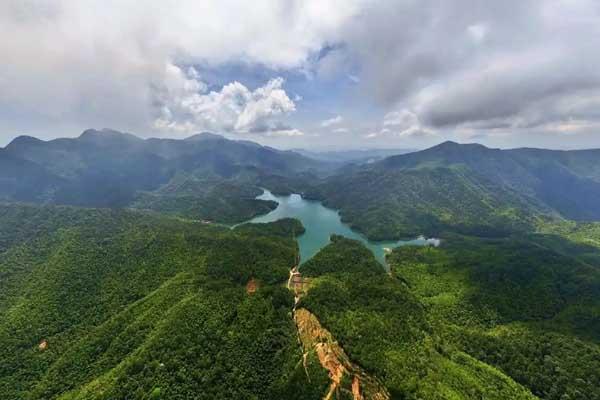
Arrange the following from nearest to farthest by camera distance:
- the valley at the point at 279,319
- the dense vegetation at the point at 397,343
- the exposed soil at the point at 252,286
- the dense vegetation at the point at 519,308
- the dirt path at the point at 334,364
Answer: the dirt path at the point at 334,364, the dense vegetation at the point at 397,343, the valley at the point at 279,319, the dense vegetation at the point at 519,308, the exposed soil at the point at 252,286

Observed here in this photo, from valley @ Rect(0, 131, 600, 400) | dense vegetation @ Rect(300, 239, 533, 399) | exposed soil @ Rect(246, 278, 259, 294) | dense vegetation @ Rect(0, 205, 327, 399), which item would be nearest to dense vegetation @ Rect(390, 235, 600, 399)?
valley @ Rect(0, 131, 600, 400)

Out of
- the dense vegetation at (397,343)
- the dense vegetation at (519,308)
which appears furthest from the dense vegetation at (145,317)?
the dense vegetation at (519,308)

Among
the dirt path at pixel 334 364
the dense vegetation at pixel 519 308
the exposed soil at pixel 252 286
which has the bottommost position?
the dense vegetation at pixel 519 308

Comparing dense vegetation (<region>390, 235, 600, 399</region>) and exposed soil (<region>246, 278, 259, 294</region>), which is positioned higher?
exposed soil (<region>246, 278, 259, 294</region>)

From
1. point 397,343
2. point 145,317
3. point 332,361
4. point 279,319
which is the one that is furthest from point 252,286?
point 397,343

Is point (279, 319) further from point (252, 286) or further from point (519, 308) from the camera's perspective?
point (519, 308)

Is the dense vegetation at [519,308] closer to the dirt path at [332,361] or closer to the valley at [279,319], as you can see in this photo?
the valley at [279,319]

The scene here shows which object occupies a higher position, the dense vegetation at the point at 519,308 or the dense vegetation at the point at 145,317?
the dense vegetation at the point at 145,317

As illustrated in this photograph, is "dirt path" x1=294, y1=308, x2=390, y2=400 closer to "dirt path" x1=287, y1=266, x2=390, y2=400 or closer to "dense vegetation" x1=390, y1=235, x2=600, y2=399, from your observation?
"dirt path" x1=287, y1=266, x2=390, y2=400
